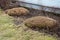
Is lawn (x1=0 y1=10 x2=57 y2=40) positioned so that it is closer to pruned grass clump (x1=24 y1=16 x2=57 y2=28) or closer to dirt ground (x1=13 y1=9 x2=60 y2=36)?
pruned grass clump (x1=24 y1=16 x2=57 y2=28)

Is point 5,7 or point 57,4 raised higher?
point 57,4

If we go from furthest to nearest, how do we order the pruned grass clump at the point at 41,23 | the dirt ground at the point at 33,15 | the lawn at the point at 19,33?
the dirt ground at the point at 33,15 < the pruned grass clump at the point at 41,23 < the lawn at the point at 19,33

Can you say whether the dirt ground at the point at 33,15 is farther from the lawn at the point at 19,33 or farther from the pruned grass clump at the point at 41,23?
the lawn at the point at 19,33

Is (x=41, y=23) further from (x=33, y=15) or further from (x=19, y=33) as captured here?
(x=33, y=15)

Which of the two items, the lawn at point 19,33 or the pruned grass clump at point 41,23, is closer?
the lawn at point 19,33

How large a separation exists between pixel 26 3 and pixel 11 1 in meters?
0.99

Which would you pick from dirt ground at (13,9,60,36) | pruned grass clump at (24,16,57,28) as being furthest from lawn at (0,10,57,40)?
dirt ground at (13,9,60,36)

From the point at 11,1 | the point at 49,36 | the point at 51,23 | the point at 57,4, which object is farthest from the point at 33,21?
the point at 11,1

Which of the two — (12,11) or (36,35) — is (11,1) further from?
(36,35)

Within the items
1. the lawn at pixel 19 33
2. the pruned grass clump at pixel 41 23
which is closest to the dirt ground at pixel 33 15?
the pruned grass clump at pixel 41 23

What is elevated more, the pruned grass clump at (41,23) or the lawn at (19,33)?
the pruned grass clump at (41,23)

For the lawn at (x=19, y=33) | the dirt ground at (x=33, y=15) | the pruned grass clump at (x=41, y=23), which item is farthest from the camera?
the dirt ground at (x=33, y=15)

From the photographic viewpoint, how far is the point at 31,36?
5.46 m

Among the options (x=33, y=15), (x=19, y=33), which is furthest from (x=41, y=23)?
(x=33, y=15)
